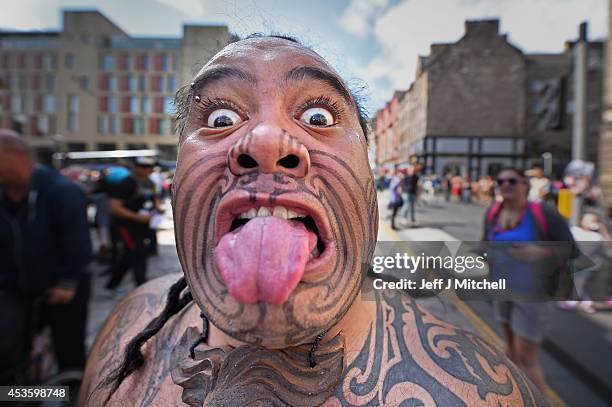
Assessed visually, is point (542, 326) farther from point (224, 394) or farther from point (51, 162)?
point (51, 162)

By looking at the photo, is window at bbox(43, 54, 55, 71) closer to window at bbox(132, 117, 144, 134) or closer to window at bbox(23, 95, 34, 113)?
window at bbox(132, 117, 144, 134)

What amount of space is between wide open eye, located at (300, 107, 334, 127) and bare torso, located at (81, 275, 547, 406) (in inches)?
19.6

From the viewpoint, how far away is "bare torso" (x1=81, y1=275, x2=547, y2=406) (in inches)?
30.4

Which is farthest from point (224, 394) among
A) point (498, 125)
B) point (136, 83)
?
point (136, 83)

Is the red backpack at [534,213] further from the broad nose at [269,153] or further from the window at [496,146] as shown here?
the broad nose at [269,153]

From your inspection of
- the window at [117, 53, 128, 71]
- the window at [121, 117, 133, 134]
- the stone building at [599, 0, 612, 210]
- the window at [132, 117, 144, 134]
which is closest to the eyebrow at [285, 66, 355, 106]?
the stone building at [599, 0, 612, 210]

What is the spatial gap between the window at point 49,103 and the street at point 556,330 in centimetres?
153

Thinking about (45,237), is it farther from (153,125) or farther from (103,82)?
(103,82)

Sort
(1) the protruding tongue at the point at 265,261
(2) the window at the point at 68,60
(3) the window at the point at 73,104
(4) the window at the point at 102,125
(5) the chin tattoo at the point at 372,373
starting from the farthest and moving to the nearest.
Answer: (4) the window at the point at 102,125, (3) the window at the point at 73,104, (2) the window at the point at 68,60, (5) the chin tattoo at the point at 372,373, (1) the protruding tongue at the point at 265,261

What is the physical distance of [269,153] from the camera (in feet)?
2.22

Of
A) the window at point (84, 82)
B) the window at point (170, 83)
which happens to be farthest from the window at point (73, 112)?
the window at point (170, 83)

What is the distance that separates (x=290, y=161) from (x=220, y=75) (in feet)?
0.90

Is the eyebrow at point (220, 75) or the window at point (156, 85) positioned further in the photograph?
the window at point (156, 85)

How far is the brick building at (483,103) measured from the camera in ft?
4.55
